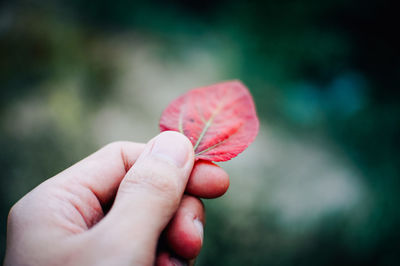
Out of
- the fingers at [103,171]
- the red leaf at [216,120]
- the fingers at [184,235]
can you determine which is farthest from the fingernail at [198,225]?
the fingers at [103,171]

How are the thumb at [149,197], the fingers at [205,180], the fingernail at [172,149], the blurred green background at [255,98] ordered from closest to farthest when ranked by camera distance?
1. the thumb at [149,197]
2. the fingernail at [172,149]
3. the fingers at [205,180]
4. the blurred green background at [255,98]

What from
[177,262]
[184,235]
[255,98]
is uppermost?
[255,98]

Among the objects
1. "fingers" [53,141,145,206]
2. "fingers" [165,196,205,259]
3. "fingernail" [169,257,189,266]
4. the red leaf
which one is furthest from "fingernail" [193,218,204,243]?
"fingers" [53,141,145,206]

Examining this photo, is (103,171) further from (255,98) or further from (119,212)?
(255,98)

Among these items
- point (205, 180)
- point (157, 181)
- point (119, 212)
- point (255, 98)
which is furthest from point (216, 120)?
point (255, 98)

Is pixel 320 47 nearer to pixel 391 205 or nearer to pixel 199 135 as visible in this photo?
pixel 391 205

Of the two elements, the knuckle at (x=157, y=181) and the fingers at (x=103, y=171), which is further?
the fingers at (x=103, y=171)

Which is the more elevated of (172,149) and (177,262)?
(172,149)

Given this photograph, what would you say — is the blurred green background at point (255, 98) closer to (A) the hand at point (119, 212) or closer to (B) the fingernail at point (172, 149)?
(A) the hand at point (119, 212)
